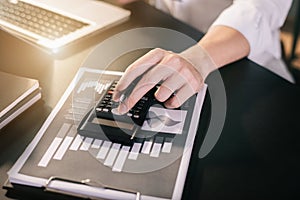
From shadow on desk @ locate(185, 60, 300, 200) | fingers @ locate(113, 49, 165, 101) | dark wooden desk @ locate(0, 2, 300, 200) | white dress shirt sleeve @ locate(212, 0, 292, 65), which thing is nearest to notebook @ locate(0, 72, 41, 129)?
dark wooden desk @ locate(0, 2, 300, 200)

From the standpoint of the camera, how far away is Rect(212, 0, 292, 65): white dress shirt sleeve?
3.17 ft

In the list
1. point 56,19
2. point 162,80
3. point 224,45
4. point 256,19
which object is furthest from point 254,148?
point 56,19

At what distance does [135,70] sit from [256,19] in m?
0.39

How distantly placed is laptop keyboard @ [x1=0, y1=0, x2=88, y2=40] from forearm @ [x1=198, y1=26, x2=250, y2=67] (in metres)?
0.27

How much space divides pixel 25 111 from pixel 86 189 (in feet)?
0.73

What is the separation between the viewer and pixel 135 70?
71cm

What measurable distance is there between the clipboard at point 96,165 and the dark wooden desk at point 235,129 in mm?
19

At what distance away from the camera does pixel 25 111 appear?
74 cm

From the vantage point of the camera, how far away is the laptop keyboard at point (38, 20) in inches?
37.6

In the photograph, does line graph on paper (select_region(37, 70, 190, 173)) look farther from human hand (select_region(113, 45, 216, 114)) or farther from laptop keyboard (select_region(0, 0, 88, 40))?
laptop keyboard (select_region(0, 0, 88, 40))

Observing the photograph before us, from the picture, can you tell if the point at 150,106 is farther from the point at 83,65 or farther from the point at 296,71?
the point at 296,71

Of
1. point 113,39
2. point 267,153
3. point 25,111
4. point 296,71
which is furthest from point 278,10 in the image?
point 296,71

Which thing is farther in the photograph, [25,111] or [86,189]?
[25,111]

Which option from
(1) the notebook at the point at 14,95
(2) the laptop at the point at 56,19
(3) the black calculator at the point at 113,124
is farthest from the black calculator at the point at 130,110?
(2) the laptop at the point at 56,19
